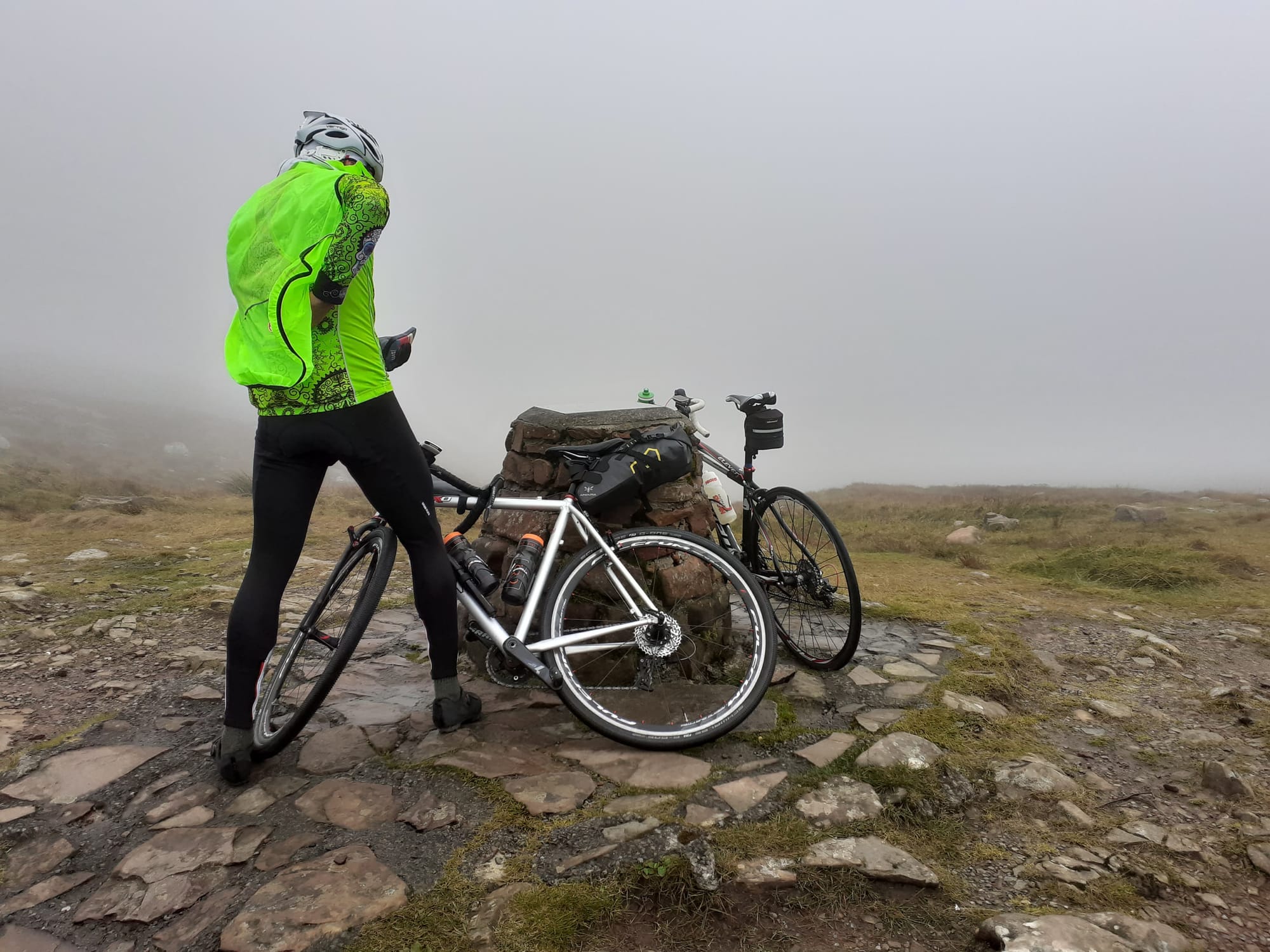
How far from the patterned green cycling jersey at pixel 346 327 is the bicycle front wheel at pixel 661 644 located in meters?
1.42

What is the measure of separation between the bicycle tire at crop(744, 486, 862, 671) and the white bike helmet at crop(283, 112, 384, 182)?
3370mm

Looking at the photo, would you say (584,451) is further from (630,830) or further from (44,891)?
(44,891)

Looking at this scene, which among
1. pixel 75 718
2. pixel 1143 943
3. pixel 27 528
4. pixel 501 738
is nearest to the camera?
pixel 1143 943

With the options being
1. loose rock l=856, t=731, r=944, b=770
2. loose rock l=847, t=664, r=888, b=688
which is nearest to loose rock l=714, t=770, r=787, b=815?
loose rock l=856, t=731, r=944, b=770

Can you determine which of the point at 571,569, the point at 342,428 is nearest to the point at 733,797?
the point at 571,569

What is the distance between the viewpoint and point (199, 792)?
2945 millimetres

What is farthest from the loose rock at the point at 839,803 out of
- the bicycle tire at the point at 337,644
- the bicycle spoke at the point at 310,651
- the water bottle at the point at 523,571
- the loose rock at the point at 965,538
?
the loose rock at the point at 965,538

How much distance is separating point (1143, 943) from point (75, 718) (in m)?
5.26

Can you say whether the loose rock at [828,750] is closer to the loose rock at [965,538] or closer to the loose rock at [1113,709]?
the loose rock at [1113,709]

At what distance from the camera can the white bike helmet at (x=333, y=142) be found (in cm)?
296

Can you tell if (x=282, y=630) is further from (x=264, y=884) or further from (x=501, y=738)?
(x=264, y=884)

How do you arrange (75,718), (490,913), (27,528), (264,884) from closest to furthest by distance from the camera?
(490,913) < (264,884) < (75,718) < (27,528)

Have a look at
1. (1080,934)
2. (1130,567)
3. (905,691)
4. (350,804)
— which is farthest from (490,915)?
(1130,567)

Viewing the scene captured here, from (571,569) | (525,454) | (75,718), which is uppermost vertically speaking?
(525,454)
